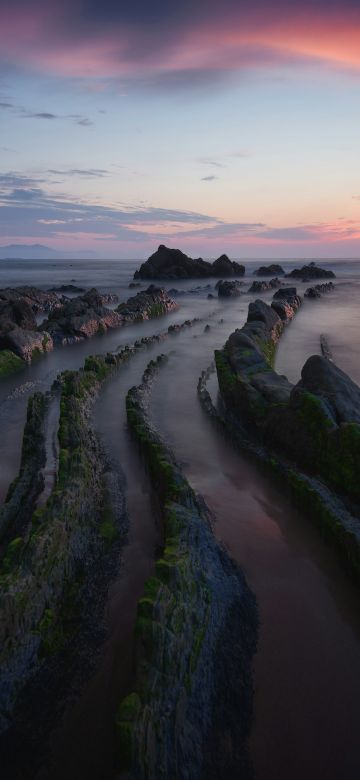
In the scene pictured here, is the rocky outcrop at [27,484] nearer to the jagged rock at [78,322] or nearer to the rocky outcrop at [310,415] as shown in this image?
the rocky outcrop at [310,415]

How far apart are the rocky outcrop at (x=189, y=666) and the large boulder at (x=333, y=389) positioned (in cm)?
632

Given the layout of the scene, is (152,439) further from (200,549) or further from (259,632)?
(259,632)

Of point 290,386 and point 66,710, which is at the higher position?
point 290,386

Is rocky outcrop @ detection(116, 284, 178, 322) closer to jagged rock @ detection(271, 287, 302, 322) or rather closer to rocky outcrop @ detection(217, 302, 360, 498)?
jagged rock @ detection(271, 287, 302, 322)

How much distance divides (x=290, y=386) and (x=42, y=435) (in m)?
8.60

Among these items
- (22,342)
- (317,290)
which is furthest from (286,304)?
(317,290)

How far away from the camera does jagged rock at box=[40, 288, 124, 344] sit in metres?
34.8

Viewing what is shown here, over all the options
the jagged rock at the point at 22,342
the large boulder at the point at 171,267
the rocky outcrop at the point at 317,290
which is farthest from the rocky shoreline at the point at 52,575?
the large boulder at the point at 171,267

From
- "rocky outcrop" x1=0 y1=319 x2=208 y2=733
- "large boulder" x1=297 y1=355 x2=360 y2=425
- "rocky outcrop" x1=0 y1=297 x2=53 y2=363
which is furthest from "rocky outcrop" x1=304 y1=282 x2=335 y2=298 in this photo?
"rocky outcrop" x1=0 y1=319 x2=208 y2=733

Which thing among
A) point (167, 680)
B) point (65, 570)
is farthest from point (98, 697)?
point (65, 570)

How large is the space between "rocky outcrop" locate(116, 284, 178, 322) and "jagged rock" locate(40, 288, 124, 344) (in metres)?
2.80

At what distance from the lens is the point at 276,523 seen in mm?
10867

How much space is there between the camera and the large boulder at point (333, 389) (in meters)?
13.5

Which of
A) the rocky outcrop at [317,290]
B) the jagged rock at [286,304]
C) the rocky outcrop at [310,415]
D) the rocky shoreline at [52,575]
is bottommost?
the rocky shoreline at [52,575]
